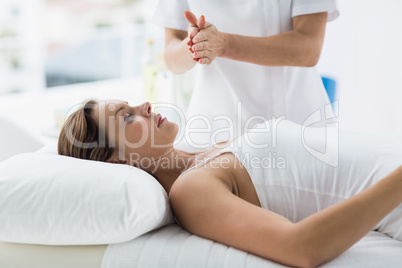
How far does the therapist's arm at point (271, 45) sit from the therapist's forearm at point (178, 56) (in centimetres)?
15

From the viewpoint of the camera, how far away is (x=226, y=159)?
1602 mm

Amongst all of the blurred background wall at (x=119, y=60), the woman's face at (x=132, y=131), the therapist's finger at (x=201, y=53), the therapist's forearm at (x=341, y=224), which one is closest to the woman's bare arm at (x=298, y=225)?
the therapist's forearm at (x=341, y=224)

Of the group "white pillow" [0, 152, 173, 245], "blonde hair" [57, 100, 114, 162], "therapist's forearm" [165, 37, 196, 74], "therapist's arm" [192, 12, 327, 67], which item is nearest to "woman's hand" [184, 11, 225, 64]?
"therapist's arm" [192, 12, 327, 67]

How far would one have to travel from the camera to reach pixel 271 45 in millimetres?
1798

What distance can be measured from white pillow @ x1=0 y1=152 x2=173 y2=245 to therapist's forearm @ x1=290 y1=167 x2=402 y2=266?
0.40m

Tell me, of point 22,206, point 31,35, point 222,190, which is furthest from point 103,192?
point 31,35

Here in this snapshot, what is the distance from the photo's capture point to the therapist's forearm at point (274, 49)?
176 cm

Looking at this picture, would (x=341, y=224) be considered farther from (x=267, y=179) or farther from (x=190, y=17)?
(x=190, y=17)

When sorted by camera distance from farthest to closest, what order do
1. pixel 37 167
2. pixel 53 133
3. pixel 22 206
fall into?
1. pixel 53 133
2. pixel 37 167
3. pixel 22 206

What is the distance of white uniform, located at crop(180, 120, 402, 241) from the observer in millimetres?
1490

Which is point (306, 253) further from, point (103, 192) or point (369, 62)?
point (369, 62)

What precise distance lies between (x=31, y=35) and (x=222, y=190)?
189 inches

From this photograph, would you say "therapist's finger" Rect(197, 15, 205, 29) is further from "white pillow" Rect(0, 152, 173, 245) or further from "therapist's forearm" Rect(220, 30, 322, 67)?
"white pillow" Rect(0, 152, 173, 245)

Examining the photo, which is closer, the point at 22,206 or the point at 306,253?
the point at 306,253
